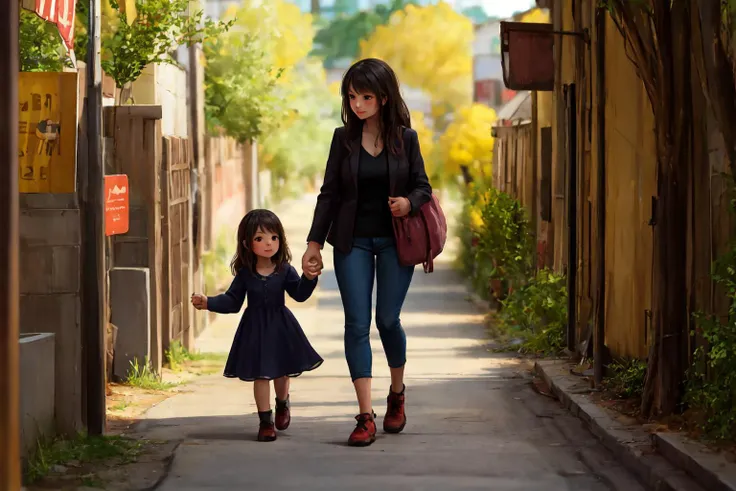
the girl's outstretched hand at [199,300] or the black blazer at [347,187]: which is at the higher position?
the black blazer at [347,187]

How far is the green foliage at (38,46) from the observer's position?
10422mm

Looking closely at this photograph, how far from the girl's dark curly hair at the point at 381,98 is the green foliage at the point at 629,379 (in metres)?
2.04

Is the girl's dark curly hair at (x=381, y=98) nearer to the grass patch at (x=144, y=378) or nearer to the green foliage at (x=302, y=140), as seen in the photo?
the grass patch at (x=144, y=378)

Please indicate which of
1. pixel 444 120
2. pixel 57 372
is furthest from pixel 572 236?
pixel 444 120

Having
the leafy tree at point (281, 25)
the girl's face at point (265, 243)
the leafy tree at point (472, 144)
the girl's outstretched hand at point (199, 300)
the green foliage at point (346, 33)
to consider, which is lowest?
the girl's outstretched hand at point (199, 300)

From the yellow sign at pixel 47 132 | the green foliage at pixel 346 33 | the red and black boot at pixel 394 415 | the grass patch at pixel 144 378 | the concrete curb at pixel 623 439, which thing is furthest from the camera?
the green foliage at pixel 346 33

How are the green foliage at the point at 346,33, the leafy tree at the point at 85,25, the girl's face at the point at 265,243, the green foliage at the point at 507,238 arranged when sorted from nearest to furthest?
the girl's face at the point at 265,243, the leafy tree at the point at 85,25, the green foliage at the point at 507,238, the green foliage at the point at 346,33

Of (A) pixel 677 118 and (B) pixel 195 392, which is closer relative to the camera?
(A) pixel 677 118

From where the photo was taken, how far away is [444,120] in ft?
177

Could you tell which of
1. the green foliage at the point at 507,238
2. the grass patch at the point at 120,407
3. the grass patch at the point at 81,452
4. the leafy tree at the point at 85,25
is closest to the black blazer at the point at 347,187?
the grass patch at the point at 81,452

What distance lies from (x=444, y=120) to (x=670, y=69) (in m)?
46.6

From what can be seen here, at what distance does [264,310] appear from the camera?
7.64 metres

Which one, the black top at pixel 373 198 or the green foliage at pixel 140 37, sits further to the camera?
the green foliage at pixel 140 37

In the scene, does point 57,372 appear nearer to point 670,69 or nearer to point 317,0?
point 670,69
